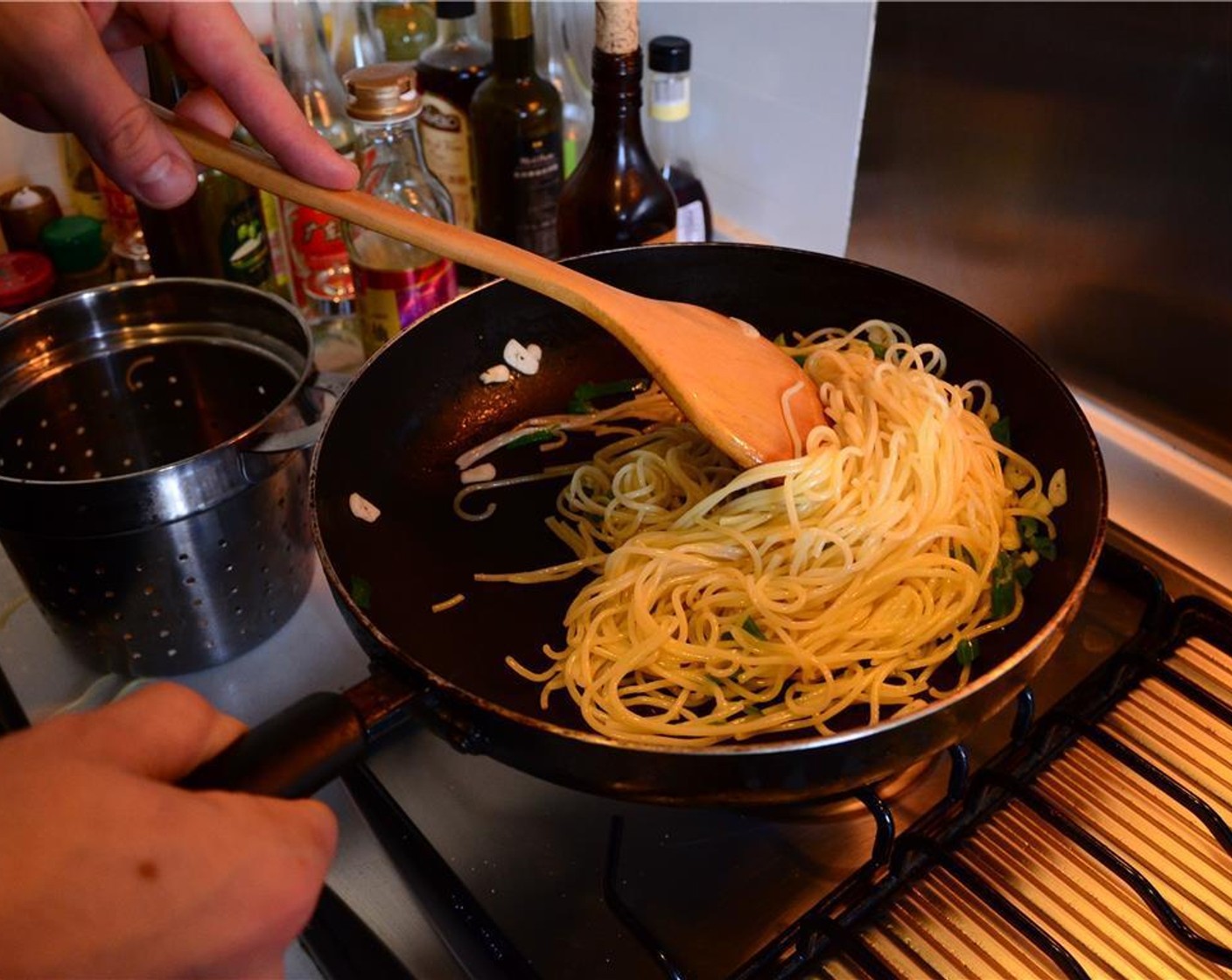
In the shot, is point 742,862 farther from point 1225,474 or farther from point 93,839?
point 1225,474

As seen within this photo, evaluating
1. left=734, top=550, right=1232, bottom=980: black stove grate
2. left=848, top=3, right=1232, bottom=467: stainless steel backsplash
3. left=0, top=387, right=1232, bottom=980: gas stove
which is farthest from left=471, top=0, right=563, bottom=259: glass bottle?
left=734, top=550, right=1232, bottom=980: black stove grate

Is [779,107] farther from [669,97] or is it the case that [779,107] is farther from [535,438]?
[535,438]

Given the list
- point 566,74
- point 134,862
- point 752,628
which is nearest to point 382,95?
point 566,74

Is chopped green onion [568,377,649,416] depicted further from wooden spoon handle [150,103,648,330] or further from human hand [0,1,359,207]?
human hand [0,1,359,207]

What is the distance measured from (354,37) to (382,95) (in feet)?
1.51

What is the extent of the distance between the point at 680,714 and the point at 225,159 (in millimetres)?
671

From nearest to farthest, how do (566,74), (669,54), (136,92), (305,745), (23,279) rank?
(305,745) < (136,92) < (669,54) < (23,279) < (566,74)

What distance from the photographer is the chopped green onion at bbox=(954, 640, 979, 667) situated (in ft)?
3.33

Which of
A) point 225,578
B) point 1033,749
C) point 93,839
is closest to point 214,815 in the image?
point 93,839

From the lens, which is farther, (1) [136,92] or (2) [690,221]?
(2) [690,221]

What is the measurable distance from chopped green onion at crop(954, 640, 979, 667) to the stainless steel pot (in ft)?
2.20

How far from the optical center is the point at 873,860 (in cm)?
92

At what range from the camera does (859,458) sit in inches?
46.3

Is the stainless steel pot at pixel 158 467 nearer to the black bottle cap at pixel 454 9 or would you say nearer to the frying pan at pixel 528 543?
the frying pan at pixel 528 543
